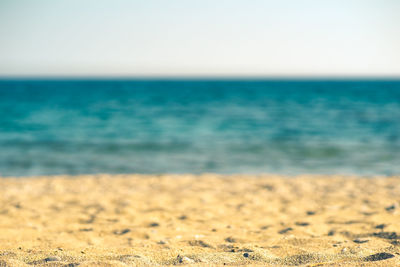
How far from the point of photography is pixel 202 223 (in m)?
3.77

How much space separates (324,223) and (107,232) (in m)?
2.33

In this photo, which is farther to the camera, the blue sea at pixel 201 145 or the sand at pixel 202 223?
the blue sea at pixel 201 145

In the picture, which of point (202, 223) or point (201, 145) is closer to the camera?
point (202, 223)

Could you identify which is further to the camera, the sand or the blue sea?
the blue sea

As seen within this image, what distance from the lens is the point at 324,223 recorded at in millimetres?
3711

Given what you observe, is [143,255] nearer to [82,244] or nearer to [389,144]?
[82,244]

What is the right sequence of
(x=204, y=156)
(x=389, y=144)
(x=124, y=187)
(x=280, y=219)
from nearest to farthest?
1. (x=280, y=219)
2. (x=124, y=187)
3. (x=204, y=156)
4. (x=389, y=144)

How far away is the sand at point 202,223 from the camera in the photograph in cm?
255

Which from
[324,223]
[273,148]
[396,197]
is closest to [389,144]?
[273,148]

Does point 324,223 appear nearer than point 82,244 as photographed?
No

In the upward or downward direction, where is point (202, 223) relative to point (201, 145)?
upward

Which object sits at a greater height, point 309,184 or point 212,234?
point 212,234

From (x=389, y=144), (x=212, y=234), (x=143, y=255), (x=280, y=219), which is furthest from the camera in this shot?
(x=389, y=144)

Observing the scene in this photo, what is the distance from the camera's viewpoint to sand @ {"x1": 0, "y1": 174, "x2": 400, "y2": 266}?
101 inches
